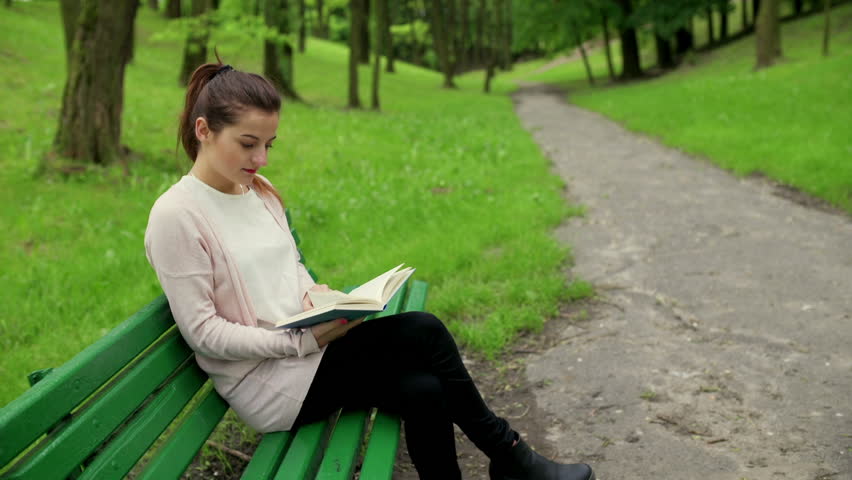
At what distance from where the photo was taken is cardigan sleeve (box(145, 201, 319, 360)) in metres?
2.27

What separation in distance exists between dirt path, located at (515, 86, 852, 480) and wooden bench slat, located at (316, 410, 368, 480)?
3.64 feet

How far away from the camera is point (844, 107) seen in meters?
11.1

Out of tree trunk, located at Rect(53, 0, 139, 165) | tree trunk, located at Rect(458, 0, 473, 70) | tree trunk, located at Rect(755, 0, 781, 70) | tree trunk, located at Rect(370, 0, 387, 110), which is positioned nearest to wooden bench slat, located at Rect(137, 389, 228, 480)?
tree trunk, located at Rect(53, 0, 139, 165)

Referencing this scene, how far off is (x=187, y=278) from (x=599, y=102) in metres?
19.5

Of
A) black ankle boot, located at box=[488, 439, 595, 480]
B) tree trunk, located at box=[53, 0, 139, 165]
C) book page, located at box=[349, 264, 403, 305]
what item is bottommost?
black ankle boot, located at box=[488, 439, 595, 480]

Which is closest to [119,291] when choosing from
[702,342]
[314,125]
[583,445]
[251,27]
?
[583,445]

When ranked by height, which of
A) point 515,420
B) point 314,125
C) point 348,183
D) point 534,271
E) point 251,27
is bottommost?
point 515,420

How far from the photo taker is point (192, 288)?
7.50ft

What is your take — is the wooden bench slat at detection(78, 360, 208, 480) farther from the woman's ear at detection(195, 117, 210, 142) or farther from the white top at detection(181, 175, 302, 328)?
the woman's ear at detection(195, 117, 210, 142)

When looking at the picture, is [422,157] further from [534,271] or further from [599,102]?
[599,102]

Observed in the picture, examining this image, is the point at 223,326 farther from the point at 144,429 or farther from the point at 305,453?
the point at 305,453

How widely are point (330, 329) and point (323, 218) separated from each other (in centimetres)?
430

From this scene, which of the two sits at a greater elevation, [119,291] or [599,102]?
[599,102]

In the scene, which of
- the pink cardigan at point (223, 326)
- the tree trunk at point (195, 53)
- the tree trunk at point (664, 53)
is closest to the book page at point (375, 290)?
the pink cardigan at point (223, 326)
